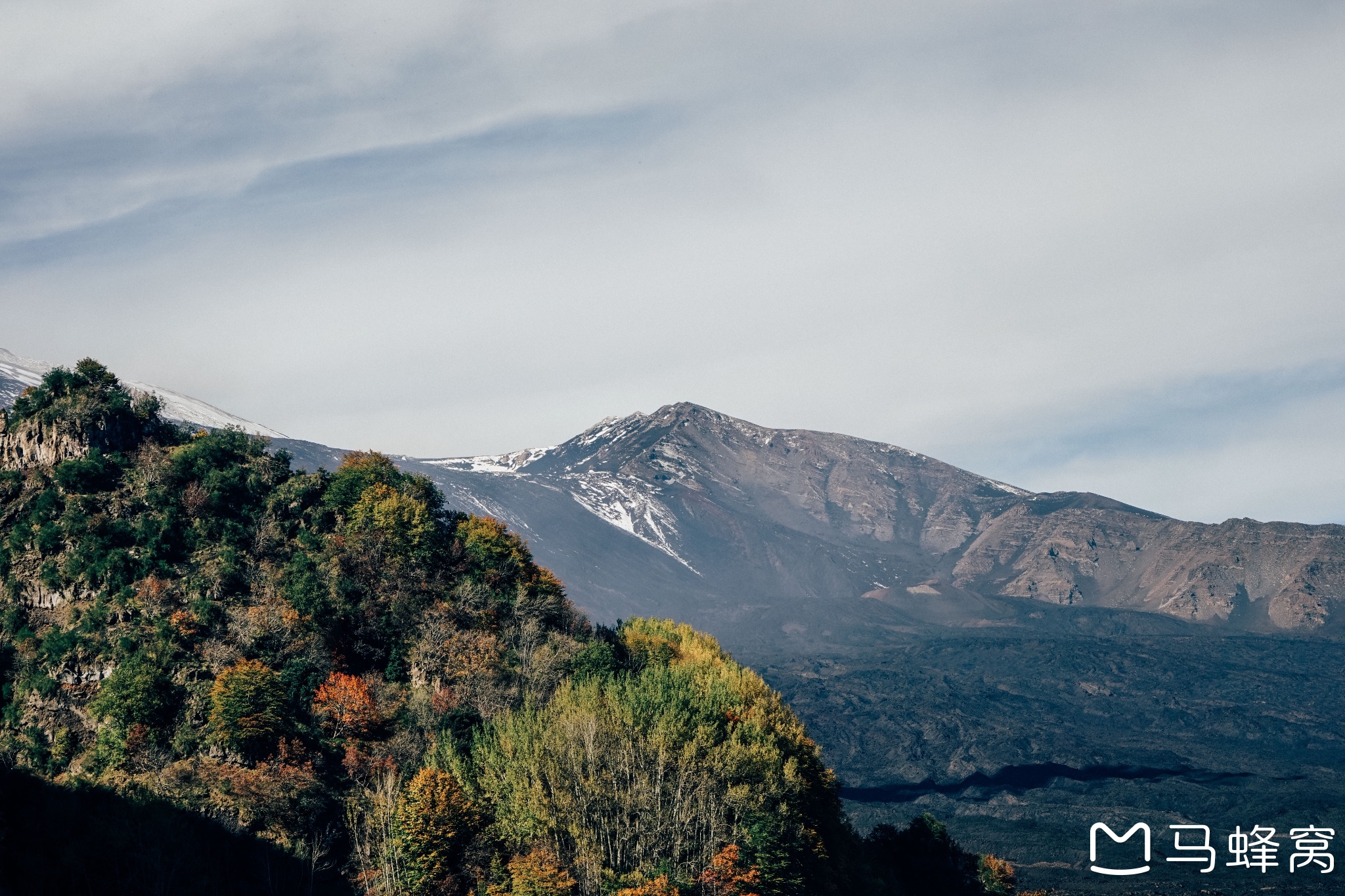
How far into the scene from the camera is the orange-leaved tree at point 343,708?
294 feet

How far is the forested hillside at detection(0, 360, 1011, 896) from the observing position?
252ft

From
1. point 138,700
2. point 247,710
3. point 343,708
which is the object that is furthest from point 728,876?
point 138,700

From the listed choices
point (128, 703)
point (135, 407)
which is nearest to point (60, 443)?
point (135, 407)

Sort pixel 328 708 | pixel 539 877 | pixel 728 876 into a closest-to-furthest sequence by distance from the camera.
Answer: pixel 539 877
pixel 728 876
pixel 328 708

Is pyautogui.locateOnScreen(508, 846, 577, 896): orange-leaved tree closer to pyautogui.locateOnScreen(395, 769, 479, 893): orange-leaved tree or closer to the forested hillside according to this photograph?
the forested hillside

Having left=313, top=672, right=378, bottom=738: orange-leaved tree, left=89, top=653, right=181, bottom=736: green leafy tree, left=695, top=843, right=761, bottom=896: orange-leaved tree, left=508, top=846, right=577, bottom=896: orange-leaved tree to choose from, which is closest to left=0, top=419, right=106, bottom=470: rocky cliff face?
left=89, top=653, right=181, bottom=736: green leafy tree

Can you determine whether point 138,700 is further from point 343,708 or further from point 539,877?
point 539,877

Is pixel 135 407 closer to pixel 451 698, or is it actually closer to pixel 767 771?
pixel 451 698

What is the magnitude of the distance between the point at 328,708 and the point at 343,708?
3.60 feet

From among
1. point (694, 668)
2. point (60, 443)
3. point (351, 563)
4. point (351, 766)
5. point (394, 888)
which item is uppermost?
point (60, 443)

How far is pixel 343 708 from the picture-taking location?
90.2 meters

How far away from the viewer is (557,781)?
80.7 m

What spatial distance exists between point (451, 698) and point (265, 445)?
154 feet

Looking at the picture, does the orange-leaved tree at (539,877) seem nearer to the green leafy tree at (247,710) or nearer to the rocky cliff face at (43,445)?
the green leafy tree at (247,710)
